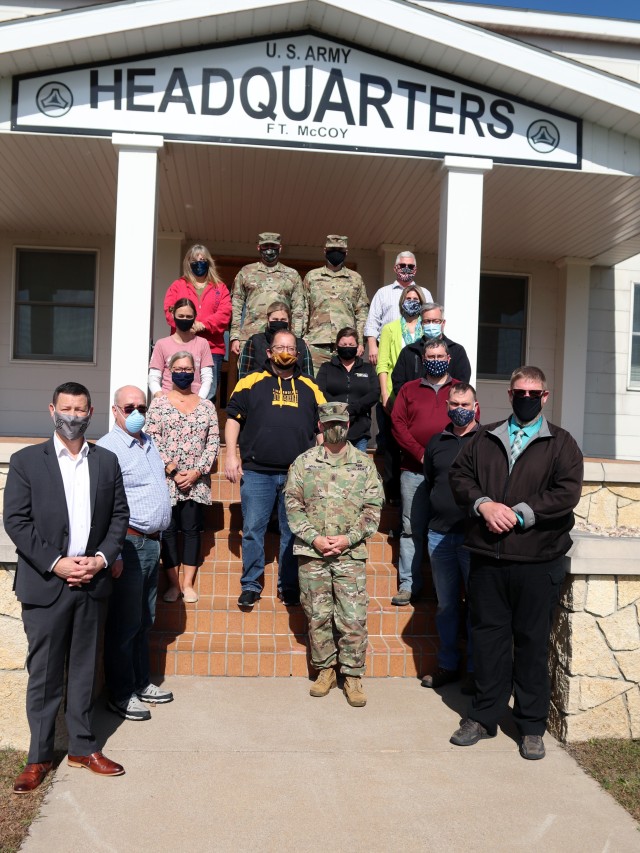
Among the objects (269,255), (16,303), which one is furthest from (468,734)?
(16,303)

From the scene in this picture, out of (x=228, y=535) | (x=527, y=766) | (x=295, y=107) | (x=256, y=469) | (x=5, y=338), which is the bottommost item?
(x=527, y=766)

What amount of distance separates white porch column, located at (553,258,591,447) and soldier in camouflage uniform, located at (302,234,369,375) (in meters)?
4.11

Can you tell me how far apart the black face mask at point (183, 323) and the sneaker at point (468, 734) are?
11.7 ft

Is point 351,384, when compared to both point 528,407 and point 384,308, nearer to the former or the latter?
point 384,308

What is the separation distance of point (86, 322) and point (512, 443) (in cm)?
716

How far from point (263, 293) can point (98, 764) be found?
4153 millimetres

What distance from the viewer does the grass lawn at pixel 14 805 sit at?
10.7 feet

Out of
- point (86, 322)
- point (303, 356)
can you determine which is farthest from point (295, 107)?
point (86, 322)

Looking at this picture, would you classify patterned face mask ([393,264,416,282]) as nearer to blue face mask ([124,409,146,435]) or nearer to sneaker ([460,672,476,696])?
blue face mask ([124,409,146,435])

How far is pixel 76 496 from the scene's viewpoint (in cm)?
387

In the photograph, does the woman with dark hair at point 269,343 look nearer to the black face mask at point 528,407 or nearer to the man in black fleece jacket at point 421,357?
the man in black fleece jacket at point 421,357

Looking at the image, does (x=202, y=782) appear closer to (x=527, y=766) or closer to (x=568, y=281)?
(x=527, y=766)

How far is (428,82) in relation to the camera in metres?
6.95

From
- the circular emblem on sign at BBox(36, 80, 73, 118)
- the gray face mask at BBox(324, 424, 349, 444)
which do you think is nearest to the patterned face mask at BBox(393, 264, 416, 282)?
the gray face mask at BBox(324, 424, 349, 444)
